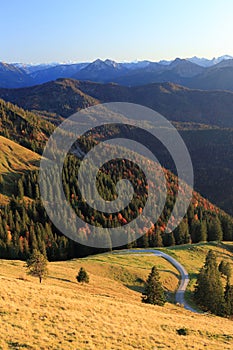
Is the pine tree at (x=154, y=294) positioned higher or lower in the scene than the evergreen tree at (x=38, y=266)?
lower

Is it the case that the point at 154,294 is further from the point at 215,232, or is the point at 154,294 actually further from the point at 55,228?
the point at 215,232

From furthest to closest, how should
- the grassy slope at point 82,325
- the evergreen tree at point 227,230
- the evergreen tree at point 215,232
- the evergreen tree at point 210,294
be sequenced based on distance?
the evergreen tree at point 227,230
the evergreen tree at point 215,232
the evergreen tree at point 210,294
the grassy slope at point 82,325

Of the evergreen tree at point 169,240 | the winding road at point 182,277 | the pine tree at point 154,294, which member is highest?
the pine tree at point 154,294

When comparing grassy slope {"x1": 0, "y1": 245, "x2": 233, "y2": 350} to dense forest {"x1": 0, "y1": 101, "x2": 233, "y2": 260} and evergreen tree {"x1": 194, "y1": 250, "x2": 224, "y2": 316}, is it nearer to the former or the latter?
evergreen tree {"x1": 194, "y1": 250, "x2": 224, "y2": 316}

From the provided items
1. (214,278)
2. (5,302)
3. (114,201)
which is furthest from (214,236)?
(5,302)

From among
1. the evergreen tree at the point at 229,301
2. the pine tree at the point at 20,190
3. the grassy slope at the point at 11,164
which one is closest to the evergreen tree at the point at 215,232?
the evergreen tree at the point at 229,301

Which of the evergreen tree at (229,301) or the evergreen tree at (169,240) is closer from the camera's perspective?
the evergreen tree at (229,301)

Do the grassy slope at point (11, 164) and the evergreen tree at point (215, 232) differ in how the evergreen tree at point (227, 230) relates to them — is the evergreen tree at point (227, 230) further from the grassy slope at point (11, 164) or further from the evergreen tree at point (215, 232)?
the grassy slope at point (11, 164)

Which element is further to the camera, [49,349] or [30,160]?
[30,160]

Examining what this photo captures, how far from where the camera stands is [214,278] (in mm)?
73875

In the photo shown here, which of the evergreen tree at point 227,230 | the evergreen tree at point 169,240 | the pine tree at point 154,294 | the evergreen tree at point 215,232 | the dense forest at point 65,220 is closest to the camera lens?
the pine tree at point 154,294

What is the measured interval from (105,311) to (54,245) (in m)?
84.7

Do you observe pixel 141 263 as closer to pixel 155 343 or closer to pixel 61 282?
pixel 61 282

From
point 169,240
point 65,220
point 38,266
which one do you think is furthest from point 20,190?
A: point 38,266
